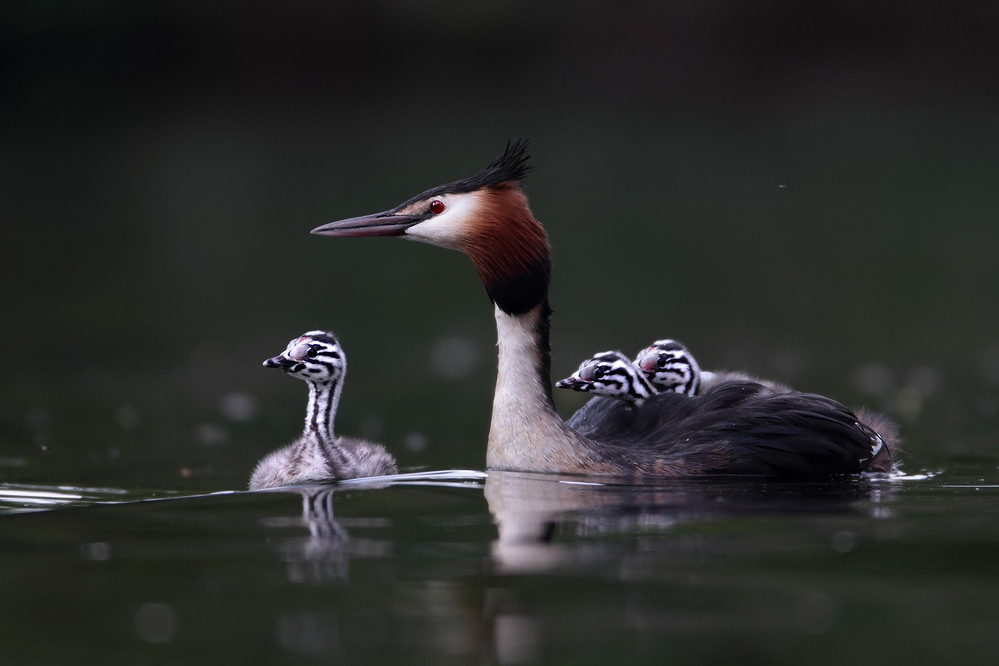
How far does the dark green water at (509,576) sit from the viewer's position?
4.46 meters

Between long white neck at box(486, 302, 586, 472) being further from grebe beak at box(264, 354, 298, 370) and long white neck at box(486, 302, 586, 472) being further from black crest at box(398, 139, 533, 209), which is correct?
grebe beak at box(264, 354, 298, 370)

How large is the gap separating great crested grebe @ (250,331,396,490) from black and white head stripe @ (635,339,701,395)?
1.54 metres

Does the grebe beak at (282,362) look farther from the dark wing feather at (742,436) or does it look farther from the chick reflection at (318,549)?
the dark wing feather at (742,436)

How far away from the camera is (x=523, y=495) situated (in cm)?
700

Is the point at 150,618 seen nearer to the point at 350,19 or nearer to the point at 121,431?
the point at 121,431

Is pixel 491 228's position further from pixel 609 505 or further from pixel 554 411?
pixel 609 505

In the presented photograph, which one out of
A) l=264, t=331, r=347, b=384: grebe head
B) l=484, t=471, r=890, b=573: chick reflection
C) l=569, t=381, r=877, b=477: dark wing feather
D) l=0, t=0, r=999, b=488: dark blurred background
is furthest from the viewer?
l=0, t=0, r=999, b=488: dark blurred background

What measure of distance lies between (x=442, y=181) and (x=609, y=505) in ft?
55.3

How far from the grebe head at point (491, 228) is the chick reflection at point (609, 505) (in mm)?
960

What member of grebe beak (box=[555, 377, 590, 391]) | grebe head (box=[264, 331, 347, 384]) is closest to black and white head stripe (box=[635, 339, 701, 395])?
grebe beak (box=[555, 377, 590, 391])

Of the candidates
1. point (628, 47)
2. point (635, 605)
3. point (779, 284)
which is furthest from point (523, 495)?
point (628, 47)

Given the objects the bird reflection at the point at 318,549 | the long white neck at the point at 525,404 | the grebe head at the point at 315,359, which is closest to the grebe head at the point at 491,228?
the long white neck at the point at 525,404

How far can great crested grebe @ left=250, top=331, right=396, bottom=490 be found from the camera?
7.77m

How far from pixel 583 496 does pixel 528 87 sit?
33.0m
